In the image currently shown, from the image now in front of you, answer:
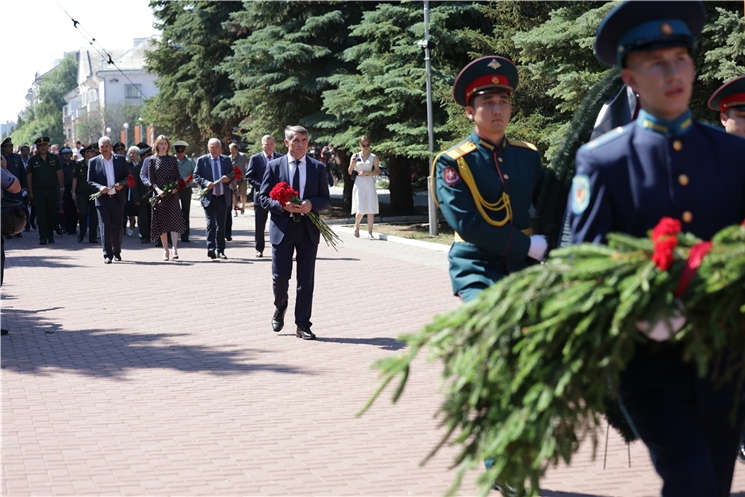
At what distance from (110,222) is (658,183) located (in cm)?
1486

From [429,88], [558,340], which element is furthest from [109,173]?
[558,340]

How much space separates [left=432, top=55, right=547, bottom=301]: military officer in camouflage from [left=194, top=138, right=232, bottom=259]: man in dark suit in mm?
12708

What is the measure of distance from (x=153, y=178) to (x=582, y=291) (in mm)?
15667

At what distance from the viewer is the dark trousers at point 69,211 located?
24.0m

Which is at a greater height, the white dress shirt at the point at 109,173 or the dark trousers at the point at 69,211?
the white dress shirt at the point at 109,173

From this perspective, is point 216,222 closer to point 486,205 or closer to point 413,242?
point 413,242

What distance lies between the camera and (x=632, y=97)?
15.1ft

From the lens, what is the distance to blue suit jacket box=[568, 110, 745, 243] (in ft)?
11.1

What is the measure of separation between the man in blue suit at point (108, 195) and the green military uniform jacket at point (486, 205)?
12781 millimetres

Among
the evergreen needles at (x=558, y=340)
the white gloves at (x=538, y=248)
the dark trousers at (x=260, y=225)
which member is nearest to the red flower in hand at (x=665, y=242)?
the evergreen needles at (x=558, y=340)

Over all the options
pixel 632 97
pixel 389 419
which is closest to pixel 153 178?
pixel 389 419

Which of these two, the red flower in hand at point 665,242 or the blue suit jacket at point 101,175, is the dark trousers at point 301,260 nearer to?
the red flower in hand at point 665,242

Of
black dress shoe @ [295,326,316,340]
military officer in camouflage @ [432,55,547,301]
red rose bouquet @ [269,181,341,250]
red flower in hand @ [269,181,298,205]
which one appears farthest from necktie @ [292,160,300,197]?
military officer in camouflage @ [432,55,547,301]

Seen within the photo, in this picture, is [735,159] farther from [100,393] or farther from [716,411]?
[100,393]
